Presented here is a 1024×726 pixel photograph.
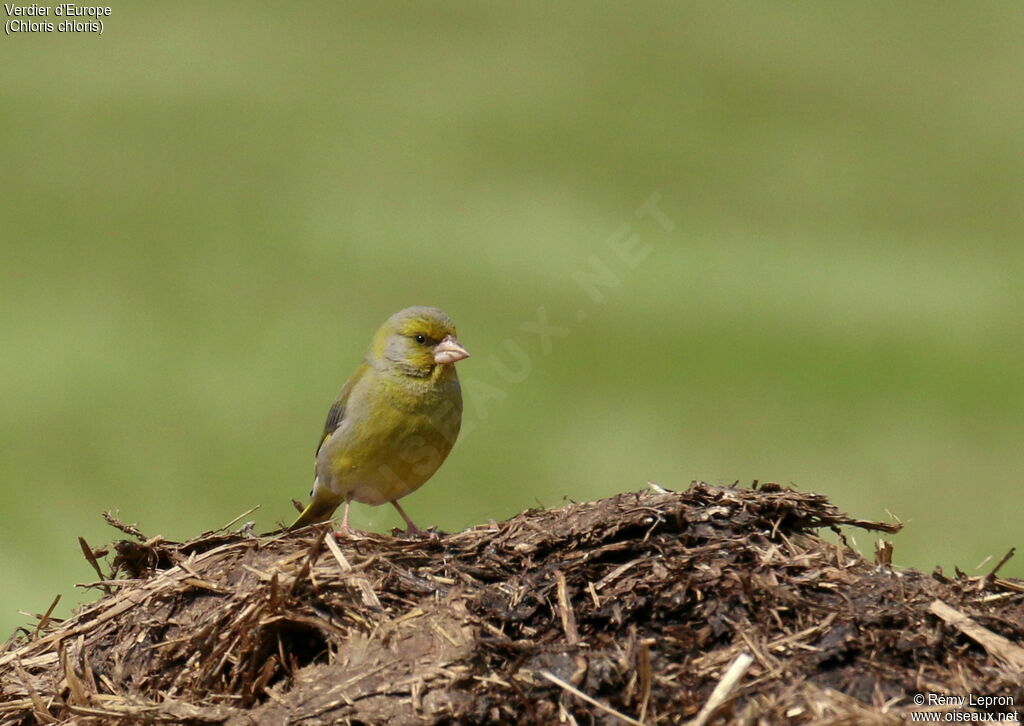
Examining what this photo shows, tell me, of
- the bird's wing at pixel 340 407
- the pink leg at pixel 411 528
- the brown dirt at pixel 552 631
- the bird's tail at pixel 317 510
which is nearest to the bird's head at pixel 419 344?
the bird's wing at pixel 340 407

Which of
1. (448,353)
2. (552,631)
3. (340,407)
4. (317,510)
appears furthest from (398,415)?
(552,631)

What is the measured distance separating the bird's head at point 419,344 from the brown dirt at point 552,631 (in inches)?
68.6

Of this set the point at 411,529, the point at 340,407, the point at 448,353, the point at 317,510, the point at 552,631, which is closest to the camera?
the point at 552,631

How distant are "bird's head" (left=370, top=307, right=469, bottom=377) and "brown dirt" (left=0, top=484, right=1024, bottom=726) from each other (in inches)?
68.6

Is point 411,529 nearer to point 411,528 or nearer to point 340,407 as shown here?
point 411,528

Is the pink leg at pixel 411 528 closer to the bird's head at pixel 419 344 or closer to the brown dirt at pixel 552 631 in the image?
the brown dirt at pixel 552 631

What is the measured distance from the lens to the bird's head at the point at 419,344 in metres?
6.09

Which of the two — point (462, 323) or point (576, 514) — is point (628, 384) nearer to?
point (462, 323)

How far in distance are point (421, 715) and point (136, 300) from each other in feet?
20.7

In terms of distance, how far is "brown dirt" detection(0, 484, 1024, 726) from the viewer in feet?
10.5

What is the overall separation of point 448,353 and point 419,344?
7.3 inches

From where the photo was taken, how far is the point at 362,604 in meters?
3.78

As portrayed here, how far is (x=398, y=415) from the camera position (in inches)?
233

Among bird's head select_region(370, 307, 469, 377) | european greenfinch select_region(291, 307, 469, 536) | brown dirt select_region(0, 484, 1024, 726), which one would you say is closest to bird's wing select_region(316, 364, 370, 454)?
european greenfinch select_region(291, 307, 469, 536)
